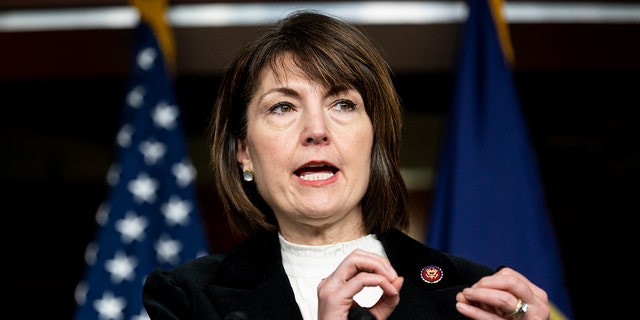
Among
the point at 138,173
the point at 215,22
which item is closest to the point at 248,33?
the point at 215,22

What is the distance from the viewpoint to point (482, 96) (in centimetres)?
311

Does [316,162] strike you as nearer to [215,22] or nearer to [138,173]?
[138,173]

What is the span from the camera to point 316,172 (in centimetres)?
157

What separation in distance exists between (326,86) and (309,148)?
136 mm

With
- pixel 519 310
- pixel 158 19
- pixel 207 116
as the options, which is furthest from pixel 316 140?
pixel 207 116

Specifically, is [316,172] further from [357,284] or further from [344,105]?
[357,284]

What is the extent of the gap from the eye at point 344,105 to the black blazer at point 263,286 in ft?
0.94

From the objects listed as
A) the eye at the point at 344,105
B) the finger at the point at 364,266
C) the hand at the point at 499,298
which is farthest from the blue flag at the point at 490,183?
the finger at the point at 364,266

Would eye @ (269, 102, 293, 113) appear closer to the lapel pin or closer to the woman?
the woman

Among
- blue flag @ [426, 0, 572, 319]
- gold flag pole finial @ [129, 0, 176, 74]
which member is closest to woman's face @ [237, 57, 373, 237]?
blue flag @ [426, 0, 572, 319]

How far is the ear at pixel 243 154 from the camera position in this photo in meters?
1.77

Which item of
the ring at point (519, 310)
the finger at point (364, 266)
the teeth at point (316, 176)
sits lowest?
the ring at point (519, 310)

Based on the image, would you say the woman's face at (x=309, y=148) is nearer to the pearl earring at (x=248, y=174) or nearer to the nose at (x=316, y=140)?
the nose at (x=316, y=140)

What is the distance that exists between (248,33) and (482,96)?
44.8 inches
